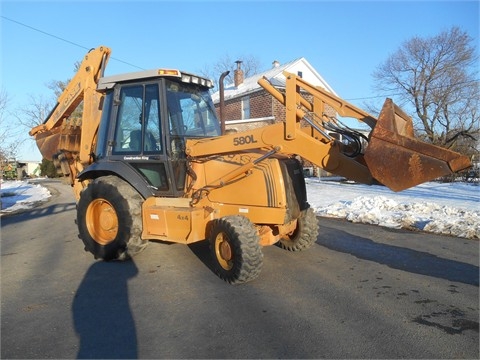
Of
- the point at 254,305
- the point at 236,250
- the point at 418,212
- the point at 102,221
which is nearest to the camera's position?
the point at 254,305

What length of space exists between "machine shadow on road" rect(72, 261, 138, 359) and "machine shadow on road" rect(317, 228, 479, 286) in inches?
133

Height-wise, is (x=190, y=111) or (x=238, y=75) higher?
(x=238, y=75)

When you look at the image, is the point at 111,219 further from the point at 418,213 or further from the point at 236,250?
the point at 418,213

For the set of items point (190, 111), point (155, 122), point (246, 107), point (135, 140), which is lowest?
point (135, 140)

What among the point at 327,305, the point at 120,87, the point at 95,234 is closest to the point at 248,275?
the point at 327,305

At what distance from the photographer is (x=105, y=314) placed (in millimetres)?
3975

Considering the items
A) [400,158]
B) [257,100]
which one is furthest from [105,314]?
[257,100]

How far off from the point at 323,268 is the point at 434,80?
28.6m

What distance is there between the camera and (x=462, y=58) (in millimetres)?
28578

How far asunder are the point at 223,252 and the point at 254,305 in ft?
3.15

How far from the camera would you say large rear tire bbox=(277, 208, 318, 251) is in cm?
591

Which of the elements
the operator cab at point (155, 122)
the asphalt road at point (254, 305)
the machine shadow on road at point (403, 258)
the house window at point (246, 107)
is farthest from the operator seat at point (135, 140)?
the house window at point (246, 107)

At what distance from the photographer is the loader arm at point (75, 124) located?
6.62 meters

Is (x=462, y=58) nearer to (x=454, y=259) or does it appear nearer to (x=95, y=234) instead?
(x=454, y=259)
